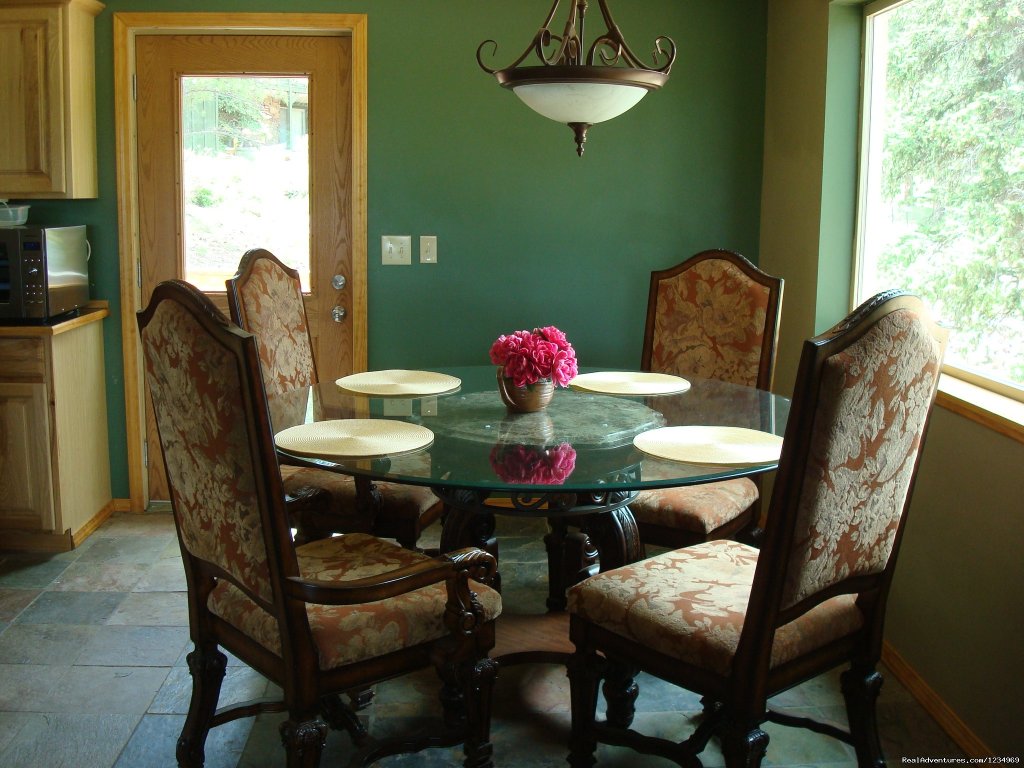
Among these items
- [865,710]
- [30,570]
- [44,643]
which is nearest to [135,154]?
[30,570]

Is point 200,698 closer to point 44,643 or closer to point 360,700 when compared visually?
point 360,700

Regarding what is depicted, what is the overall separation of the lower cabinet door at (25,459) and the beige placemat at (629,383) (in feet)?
6.27

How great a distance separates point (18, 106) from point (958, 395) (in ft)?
10.5

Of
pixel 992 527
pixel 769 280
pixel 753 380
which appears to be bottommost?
pixel 992 527

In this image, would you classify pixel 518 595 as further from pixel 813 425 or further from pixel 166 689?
pixel 813 425

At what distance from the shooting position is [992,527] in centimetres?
236

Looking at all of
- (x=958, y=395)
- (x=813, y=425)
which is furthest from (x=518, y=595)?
(x=813, y=425)

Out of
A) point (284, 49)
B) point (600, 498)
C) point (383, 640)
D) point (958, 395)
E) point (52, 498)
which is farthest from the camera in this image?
point (284, 49)

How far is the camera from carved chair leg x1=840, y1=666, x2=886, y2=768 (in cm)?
208

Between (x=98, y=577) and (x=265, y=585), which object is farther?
(x=98, y=577)

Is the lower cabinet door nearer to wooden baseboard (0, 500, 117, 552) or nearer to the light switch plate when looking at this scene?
wooden baseboard (0, 500, 117, 552)

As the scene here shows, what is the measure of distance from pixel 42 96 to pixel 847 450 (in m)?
3.15

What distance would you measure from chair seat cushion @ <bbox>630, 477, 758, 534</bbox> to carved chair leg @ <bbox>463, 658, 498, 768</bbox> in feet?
2.31

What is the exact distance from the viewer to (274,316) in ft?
10.2
